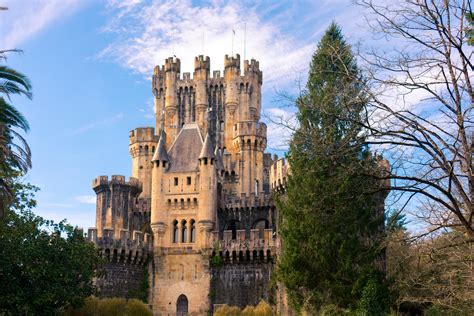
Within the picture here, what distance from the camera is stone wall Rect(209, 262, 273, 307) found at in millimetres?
48963

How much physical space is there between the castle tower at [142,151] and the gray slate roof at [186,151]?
595cm

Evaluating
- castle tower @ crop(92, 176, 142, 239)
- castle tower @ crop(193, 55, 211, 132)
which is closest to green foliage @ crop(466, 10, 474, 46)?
castle tower @ crop(92, 176, 142, 239)

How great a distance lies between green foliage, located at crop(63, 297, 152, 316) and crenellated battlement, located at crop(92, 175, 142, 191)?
1632 cm

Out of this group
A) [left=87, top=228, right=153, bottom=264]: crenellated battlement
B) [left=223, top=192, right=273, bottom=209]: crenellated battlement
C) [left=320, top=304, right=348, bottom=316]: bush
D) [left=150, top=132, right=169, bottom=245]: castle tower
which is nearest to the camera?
[left=320, top=304, right=348, bottom=316]: bush

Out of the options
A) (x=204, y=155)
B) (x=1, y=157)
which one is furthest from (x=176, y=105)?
(x=1, y=157)

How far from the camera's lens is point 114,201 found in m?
57.1

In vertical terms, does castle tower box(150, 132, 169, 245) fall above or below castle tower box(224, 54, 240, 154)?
below

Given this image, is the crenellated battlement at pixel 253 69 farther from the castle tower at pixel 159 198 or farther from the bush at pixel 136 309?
the bush at pixel 136 309

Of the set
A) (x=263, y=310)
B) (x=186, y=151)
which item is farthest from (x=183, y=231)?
(x=263, y=310)

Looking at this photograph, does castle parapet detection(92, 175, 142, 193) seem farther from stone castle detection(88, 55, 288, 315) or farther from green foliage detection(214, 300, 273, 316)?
green foliage detection(214, 300, 273, 316)

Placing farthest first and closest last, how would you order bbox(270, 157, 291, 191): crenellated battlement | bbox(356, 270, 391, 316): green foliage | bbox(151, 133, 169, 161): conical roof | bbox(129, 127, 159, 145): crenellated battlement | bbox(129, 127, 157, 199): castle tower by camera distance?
bbox(129, 127, 159, 145): crenellated battlement → bbox(129, 127, 157, 199): castle tower → bbox(151, 133, 169, 161): conical roof → bbox(270, 157, 291, 191): crenellated battlement → bbox(356, 270, 391, 316): green foliage

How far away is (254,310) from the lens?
42875mm

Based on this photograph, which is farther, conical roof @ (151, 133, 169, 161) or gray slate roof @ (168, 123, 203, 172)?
conical roof @ (151, 133, 169, 161)

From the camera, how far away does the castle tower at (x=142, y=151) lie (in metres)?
62.4
